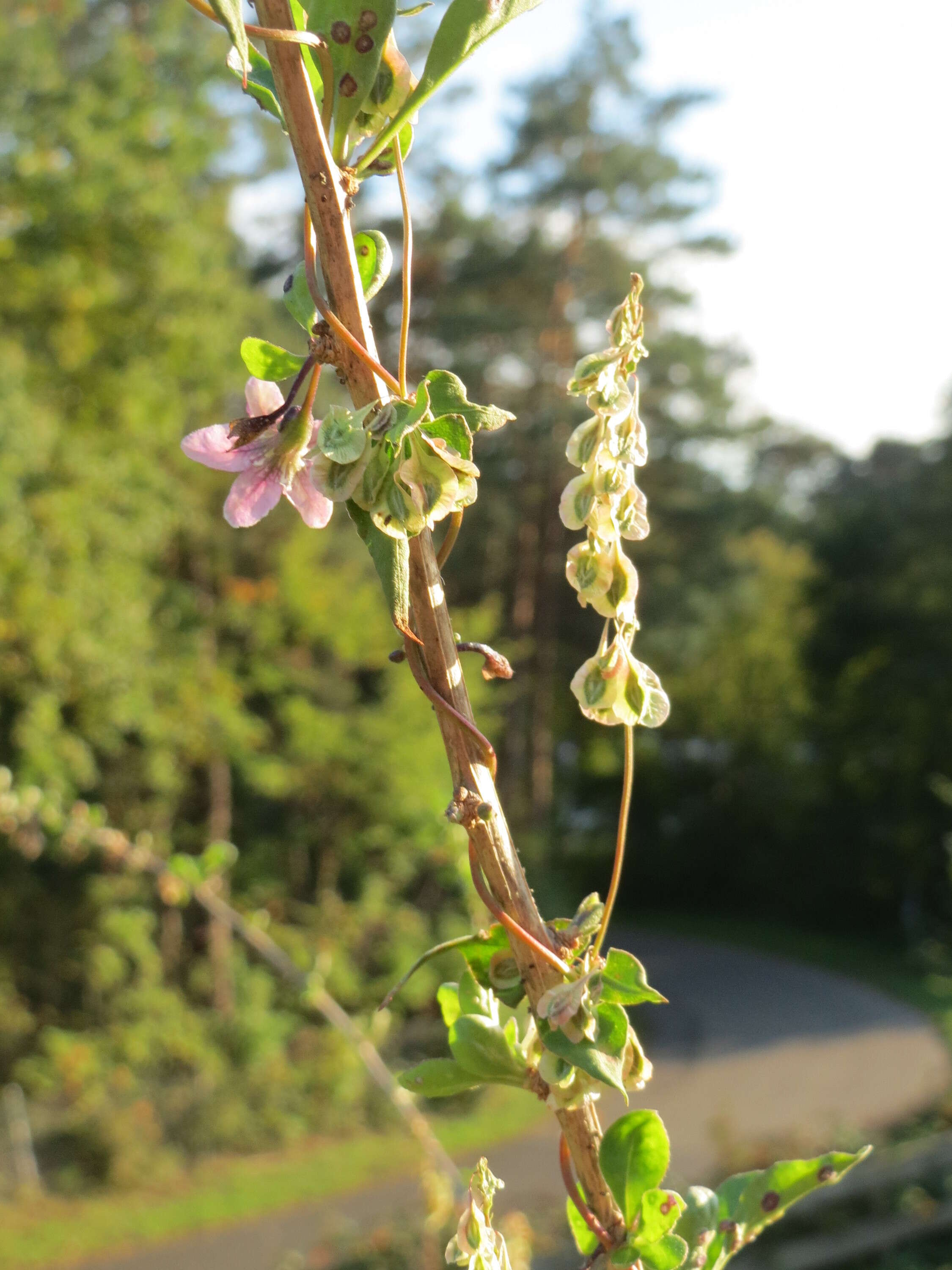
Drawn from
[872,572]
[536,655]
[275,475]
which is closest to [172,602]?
[536,655]

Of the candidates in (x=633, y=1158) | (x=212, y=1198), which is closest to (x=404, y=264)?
(x=633, y=1158)

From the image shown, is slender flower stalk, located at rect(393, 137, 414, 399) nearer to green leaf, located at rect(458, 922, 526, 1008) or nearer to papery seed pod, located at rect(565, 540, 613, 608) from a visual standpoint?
papery seed pod, located at rect(565, 540, 613, 608)

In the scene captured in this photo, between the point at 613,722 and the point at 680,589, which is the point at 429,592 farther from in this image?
the point at 680,589

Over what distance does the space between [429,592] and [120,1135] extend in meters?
8.25

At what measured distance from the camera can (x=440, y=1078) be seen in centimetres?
54

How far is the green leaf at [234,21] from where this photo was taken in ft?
1.25

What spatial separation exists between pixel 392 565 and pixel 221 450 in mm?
159

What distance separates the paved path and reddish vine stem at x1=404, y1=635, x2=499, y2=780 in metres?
6.27

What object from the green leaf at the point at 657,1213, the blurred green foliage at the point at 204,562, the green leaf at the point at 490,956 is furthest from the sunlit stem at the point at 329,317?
the blurred green foliage at the point at 204,562

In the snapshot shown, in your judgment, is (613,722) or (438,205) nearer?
(613,722)

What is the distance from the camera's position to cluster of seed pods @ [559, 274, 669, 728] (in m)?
0.46

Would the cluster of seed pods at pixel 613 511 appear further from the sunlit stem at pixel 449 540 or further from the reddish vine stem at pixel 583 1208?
the reddish vine stem at pixel 583 1208

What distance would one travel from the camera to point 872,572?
46.4 feet

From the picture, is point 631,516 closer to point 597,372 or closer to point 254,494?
point 597,372
